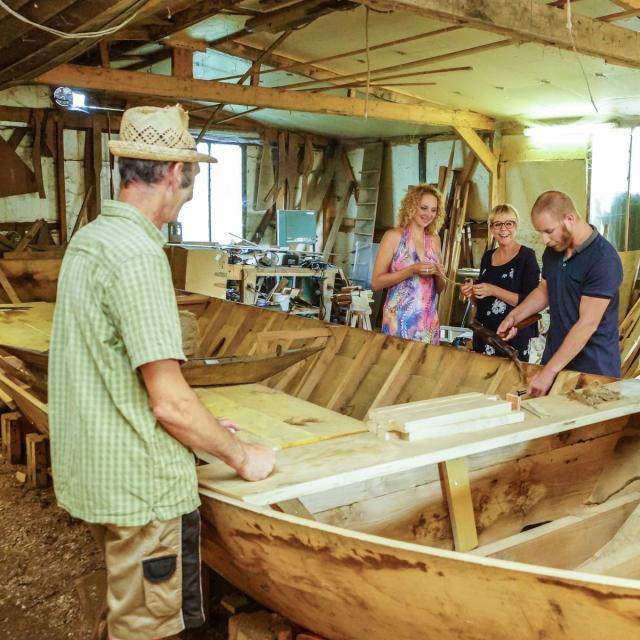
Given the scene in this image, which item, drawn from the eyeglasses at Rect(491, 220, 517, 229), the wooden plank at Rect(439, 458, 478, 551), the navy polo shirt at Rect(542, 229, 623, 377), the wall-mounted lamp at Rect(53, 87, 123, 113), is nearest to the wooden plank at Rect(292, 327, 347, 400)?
the eyeglasses at Rect(491, 220, 517, 229)

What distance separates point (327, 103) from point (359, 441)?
594cm

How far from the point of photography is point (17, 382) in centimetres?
434

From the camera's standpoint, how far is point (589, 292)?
3.14m

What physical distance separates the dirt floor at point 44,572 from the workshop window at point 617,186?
6650 millimetres

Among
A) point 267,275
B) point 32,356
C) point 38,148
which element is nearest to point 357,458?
point 32,356

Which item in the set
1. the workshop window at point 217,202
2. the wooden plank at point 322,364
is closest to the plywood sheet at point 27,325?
the wooden plank at point 322,364

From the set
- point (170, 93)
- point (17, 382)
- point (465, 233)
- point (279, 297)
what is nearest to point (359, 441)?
point (17, 382)

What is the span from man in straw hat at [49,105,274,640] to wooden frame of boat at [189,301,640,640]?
17cm

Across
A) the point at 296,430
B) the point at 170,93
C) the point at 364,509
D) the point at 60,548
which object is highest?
the point at 170,93

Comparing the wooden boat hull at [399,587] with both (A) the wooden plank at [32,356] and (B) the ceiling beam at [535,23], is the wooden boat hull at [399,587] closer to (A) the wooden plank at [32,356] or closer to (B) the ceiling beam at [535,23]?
(A) the wooden plank at [32,356]

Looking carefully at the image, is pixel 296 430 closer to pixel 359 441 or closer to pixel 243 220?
pixel 359 441

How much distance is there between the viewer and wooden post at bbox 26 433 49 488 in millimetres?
4488

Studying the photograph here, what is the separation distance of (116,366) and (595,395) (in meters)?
1.77

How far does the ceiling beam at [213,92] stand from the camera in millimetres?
6160
